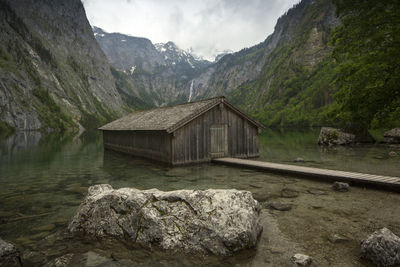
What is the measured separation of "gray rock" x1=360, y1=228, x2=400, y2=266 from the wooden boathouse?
13010mm

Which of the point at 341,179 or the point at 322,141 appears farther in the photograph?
the point at 322,141

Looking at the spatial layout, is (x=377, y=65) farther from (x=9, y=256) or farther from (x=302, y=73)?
(x=302, y=73)

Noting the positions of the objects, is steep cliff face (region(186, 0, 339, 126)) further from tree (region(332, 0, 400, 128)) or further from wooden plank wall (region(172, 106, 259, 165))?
tree (region(332, 0, 400, 128))

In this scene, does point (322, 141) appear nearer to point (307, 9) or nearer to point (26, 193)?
point (26, 193)

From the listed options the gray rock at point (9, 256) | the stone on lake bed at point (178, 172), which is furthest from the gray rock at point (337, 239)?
the stone on lake bed at point (178, 172)

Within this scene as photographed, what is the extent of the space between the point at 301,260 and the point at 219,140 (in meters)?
14.7

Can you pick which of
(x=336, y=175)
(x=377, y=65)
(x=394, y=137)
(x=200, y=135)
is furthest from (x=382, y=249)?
(x=394, y=137)

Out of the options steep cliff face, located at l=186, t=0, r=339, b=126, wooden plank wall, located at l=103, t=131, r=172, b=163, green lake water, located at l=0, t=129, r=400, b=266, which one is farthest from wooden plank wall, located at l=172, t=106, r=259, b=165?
steep cliff face, located at l=186, t=0, r=339, b=126

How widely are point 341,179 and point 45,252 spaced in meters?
11.9

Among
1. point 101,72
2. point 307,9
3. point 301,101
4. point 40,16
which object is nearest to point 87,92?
point 101,72

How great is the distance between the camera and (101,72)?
529 ft

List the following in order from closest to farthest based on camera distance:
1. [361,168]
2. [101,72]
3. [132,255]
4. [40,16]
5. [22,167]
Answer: [132,255], [361,168], [22,167], [40,16], [101,72]

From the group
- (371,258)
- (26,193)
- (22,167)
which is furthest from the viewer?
(22,167)

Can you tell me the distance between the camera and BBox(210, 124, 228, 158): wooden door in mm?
19328
